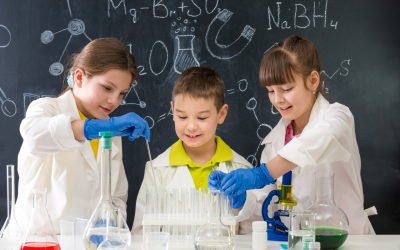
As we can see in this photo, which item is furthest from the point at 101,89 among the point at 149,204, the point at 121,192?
the point at 149,204

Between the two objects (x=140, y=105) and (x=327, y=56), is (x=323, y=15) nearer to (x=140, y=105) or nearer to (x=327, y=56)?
(x=327, y=56)

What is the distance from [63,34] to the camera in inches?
93.9

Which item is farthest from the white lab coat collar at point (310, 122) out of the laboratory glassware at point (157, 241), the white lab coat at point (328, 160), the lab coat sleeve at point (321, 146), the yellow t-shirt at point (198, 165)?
the laboratory glassware at point (157, 241)

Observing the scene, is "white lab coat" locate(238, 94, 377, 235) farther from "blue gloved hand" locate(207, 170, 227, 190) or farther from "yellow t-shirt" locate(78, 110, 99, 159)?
"yellow t-shirt" locate(78, 110, 99, 159)

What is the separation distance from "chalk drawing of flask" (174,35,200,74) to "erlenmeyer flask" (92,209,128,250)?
1517mm

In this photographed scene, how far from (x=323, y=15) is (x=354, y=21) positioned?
215mm

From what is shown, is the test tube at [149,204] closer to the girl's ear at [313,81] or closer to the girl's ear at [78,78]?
the girl's ear at [78,78]

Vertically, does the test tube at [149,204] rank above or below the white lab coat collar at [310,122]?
below

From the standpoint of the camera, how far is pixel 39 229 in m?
1.01

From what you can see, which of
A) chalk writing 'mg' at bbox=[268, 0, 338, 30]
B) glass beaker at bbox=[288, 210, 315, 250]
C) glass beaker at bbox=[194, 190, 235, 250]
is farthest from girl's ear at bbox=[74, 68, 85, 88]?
chalk writing 'mg' at bbox=[268, 0, 338, 30]

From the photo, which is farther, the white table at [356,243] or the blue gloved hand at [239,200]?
the blue gloved hand at [239,200]

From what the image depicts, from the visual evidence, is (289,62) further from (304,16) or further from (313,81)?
(304,16)

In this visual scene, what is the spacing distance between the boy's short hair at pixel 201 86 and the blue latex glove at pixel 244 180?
1.80 feet

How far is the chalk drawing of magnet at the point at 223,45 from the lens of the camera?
2.43 m
